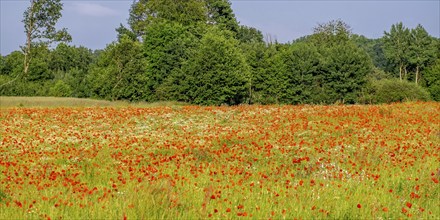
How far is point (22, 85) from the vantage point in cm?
6266

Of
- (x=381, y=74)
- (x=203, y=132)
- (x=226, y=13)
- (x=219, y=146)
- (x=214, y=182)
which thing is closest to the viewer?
(x=214, y=182)

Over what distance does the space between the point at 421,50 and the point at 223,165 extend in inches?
3878

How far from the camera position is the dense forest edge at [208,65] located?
187 feet

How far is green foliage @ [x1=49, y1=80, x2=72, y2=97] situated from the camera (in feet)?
258

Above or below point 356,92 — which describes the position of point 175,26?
above

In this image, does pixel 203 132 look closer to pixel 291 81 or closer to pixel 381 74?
pixel 291 81

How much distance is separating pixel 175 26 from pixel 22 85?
25.7m

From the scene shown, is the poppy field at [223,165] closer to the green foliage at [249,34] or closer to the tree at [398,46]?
the green foliage at [249,34]

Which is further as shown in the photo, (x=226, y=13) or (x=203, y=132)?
(x=226, y=13)

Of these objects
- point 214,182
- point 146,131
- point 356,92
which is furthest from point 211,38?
point 214,182

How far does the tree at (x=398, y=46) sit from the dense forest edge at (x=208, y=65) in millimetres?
1635

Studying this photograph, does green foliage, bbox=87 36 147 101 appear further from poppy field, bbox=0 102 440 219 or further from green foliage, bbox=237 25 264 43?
green foliage, bbox=237 25 264 43

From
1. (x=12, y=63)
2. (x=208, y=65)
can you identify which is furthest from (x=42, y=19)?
(x=12, y=63)

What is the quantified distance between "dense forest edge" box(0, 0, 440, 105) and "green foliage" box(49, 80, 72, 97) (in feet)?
0.55
